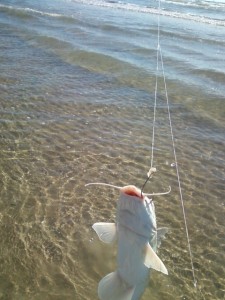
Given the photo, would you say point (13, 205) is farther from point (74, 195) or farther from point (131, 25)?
point (131, 25)

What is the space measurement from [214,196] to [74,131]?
3.44m

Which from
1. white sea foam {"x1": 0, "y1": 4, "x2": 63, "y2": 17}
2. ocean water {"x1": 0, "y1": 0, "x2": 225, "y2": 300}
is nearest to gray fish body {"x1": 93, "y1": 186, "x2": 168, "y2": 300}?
ocean water {"x1": 0, "y1": 0, "x2": 225, "y2": 300}

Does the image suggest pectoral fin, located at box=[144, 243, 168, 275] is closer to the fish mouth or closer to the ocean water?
the fish mouth

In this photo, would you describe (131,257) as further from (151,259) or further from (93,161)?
(93,161)

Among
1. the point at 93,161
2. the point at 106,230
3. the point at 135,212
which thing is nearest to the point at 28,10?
the point at 93,161

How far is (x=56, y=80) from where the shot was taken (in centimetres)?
1239

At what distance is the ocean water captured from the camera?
17.5 ft

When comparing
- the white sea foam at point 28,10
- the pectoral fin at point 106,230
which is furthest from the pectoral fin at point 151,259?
the white sea foam at point 28,10

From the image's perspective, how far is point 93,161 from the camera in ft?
25.9

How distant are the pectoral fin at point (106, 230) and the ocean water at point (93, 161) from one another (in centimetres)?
194

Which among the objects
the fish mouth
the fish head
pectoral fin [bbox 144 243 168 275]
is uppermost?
the fish mouth

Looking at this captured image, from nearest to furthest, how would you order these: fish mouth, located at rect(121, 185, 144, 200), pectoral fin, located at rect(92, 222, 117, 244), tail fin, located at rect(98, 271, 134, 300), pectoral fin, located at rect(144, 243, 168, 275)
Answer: fish mouth, located at rect(121, 185, 144, 200), pectoral fin, located at rect(144, 243, 168, 275), pectoral fin, located at rect(92, 222, 117, 244), tail fin, located at rect(98, 271, 134, 300)

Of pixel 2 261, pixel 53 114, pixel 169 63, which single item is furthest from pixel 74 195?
pixel 169 63

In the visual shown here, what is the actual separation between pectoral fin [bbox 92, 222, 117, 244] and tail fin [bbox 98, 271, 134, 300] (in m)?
0.35
